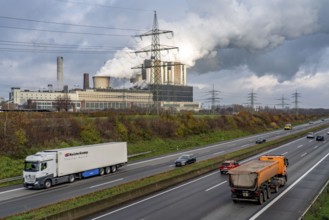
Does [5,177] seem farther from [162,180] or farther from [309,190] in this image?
[309,190]

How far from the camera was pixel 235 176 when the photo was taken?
928 inches

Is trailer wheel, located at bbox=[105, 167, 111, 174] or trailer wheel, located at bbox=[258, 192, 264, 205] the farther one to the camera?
trailer wheel, located at bbox=[105, 167, 111, 174]

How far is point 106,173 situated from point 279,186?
2088 centimetres

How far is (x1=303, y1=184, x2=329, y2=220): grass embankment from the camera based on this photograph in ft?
60.1

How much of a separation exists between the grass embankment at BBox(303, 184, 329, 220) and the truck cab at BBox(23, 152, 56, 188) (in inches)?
939

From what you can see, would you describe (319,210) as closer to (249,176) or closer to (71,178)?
(249,176)

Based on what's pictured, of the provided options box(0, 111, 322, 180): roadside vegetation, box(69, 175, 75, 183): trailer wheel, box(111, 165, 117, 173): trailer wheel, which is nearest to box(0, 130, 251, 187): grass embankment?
box(0, 111, 322, 180): roadside vegetation

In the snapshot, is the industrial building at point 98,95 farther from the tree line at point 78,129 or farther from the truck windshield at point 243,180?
the truck windshield at point 243,180

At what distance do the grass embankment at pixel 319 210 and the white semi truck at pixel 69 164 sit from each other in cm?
2390

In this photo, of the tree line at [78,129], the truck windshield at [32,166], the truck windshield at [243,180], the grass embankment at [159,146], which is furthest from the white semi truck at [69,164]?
the truck windshield at [243,180]

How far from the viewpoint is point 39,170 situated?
3459 centimetres

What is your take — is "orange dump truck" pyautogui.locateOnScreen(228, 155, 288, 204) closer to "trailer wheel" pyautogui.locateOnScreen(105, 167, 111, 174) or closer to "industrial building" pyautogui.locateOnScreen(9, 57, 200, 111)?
"trailer wheel" pyautogui.locateOnScreen(105, 167, 111, 174)

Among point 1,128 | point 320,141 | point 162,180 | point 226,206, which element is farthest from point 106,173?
point 320,141

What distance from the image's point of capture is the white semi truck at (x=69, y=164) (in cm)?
3475
